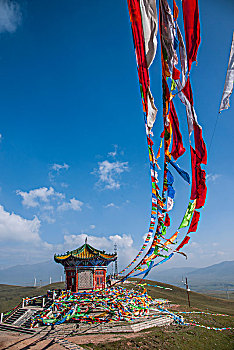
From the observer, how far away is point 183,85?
6.48 m

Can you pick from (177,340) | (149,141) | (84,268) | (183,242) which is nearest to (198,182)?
(149,141)

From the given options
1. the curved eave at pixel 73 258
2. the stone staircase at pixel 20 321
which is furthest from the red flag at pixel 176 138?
the curved eave at pixel 73 258

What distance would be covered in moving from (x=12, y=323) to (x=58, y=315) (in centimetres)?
466

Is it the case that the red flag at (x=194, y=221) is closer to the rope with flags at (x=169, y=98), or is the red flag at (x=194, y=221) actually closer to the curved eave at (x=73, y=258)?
the rope with flags at (x=169, y=98)

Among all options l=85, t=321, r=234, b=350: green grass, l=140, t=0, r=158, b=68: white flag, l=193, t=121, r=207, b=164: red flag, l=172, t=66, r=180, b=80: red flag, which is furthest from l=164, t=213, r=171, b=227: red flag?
l=85, t=321, r=234, b=350: green grass

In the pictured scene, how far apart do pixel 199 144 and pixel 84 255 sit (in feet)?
95.9

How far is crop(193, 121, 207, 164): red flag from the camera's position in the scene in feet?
23.9

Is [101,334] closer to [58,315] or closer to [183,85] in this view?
[58,315]

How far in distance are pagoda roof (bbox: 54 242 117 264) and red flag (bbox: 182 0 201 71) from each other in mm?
29737

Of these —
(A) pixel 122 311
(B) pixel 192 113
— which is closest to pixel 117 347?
(A) pixel 122 311

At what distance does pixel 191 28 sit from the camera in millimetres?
6090

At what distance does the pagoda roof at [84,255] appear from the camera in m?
31.8

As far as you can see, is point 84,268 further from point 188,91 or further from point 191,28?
point 191,28

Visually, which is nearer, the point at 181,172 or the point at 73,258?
the point at 181,172
